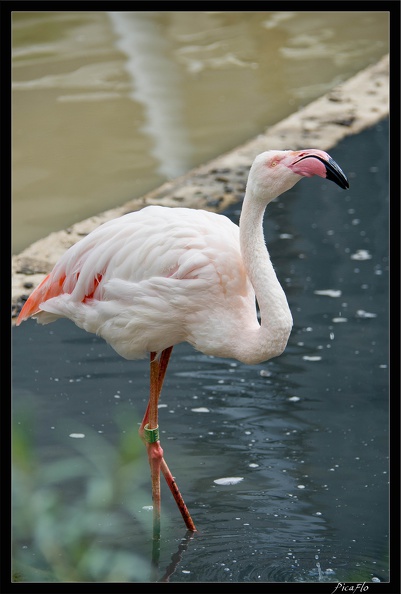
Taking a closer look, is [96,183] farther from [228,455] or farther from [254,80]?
[228,455]

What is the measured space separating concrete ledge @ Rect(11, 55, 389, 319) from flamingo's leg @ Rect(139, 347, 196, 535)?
1.69 metres

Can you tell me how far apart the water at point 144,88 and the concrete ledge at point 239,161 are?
6.5 inches

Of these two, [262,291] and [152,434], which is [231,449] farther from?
[262,291]

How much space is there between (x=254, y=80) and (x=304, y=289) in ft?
12.3

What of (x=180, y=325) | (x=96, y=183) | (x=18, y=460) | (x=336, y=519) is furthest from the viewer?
(x=96, y=183)

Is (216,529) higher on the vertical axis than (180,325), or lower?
lower

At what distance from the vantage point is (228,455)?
4.36 m

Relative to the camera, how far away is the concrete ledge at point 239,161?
602 cm

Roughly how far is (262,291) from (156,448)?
2.85 feet

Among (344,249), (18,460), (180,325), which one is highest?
(18,460)

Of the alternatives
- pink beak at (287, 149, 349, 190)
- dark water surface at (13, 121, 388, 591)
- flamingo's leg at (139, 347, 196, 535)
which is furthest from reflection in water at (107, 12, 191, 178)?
pink beak at (287, 149, 349, 190)

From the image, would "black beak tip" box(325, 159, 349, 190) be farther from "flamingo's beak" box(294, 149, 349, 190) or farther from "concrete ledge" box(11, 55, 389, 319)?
→ "concrete ledge" box(11, 55, 389, 319)

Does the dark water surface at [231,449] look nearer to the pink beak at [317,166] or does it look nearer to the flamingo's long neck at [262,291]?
the flamingo's long neck at [262,291]

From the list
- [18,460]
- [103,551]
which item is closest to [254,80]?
[103,551]
